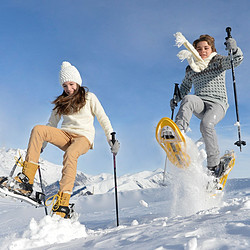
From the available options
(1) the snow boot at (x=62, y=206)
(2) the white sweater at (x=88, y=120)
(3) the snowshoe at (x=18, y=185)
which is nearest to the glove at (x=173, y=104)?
(2) the white sweater at (x=88, y=120)

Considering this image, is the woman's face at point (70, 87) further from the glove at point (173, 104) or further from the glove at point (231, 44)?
the glove at point (231, 44)

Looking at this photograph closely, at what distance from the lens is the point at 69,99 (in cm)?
377

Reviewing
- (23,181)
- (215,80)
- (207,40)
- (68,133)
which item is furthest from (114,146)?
(207,40)

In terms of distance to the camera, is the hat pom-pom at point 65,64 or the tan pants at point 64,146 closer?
the tan pants at point 64,146

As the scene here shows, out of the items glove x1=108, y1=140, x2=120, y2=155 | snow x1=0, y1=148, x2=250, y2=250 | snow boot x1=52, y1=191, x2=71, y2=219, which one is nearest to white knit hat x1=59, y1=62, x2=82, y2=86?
glove x1=108, y1=140, x2=120, y2=155

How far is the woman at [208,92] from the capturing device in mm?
4240

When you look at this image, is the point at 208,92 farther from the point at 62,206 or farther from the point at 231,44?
the point at 62,206

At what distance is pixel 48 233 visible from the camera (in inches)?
98.7

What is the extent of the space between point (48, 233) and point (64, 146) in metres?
1.34

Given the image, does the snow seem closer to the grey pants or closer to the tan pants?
the grey pants

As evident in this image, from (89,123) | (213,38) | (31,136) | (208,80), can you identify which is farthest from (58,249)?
(213,38)

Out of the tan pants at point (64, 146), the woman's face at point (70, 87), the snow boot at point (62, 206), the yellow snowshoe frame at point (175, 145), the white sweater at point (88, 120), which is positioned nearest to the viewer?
the snow boot at point (62, 206)

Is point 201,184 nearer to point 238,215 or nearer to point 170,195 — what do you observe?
point 170,195

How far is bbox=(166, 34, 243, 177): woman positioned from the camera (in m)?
4.24
